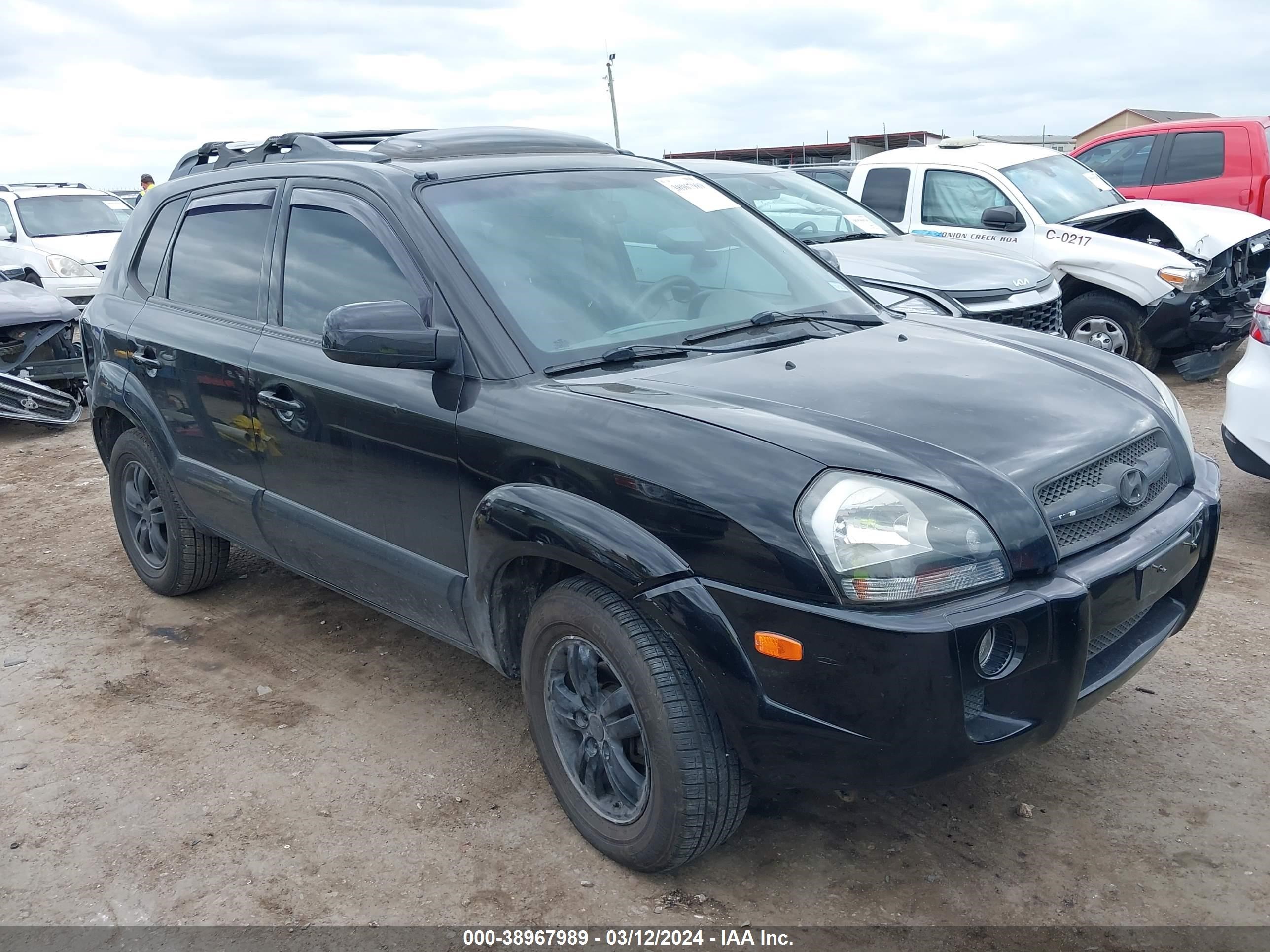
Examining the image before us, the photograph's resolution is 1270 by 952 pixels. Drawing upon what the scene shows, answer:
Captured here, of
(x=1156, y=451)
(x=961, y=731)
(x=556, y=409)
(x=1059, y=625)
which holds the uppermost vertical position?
(x=556, y=409)

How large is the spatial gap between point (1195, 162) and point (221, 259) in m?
9.53

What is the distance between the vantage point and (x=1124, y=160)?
10930 millimetres

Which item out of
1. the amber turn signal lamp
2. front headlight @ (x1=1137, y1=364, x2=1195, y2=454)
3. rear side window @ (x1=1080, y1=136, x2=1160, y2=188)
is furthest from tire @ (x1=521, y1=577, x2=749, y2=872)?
rear side window @ (x1=1080, y1=136, x2=1160, y2=188)

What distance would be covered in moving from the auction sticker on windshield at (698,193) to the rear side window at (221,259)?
4.67 feet

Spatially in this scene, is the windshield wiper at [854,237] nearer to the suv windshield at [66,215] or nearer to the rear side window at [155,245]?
the rear side window at [155,245]

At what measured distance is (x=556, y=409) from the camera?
2.80 m

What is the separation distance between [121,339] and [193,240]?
585 millimetres

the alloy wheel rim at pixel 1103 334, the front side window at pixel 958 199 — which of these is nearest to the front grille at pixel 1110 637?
the alloy wheel rim at pixel 1103 334

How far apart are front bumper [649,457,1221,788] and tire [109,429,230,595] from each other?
285cm

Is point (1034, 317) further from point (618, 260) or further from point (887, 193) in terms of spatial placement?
point (618, 260)

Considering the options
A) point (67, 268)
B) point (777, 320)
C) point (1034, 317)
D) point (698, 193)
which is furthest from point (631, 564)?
point (67, 268)

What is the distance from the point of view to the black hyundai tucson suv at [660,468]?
235 cm

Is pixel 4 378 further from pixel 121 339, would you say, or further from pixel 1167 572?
pixel 1167 572

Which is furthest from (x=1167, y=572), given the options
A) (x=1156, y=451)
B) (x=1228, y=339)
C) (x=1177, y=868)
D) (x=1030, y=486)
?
(x=1228, y=339)
